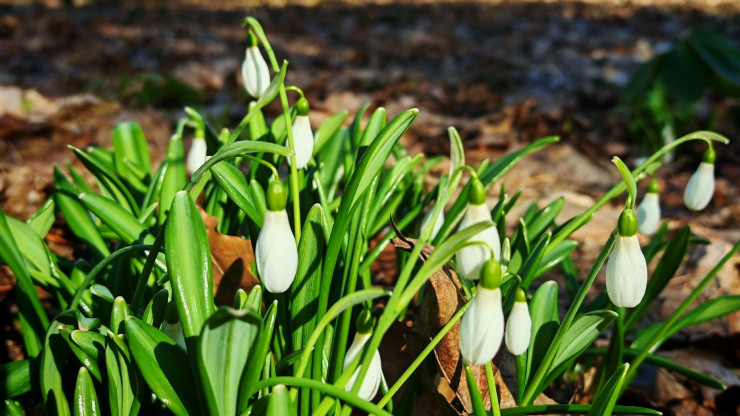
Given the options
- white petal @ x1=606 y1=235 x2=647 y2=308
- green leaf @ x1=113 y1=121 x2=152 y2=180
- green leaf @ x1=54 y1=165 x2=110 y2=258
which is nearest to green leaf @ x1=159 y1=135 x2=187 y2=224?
green leaf @ x1=54 y1=165 x2=110 y2=258

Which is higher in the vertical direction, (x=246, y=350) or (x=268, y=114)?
(x=246, y=350)

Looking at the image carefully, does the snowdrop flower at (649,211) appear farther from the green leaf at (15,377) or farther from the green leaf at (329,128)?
the green leaf at (15,377)

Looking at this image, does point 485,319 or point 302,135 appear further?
point 302,135

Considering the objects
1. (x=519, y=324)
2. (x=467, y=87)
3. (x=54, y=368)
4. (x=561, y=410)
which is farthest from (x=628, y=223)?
(x=467, y=87)

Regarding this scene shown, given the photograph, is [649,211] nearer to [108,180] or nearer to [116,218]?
[116,218]

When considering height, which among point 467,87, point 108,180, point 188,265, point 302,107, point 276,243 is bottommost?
point 467,87

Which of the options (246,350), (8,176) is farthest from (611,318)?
(8,176)

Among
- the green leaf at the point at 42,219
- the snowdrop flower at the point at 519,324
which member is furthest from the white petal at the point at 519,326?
the green leaf at the point at 42,219

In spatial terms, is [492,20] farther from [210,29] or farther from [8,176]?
[8,176]
